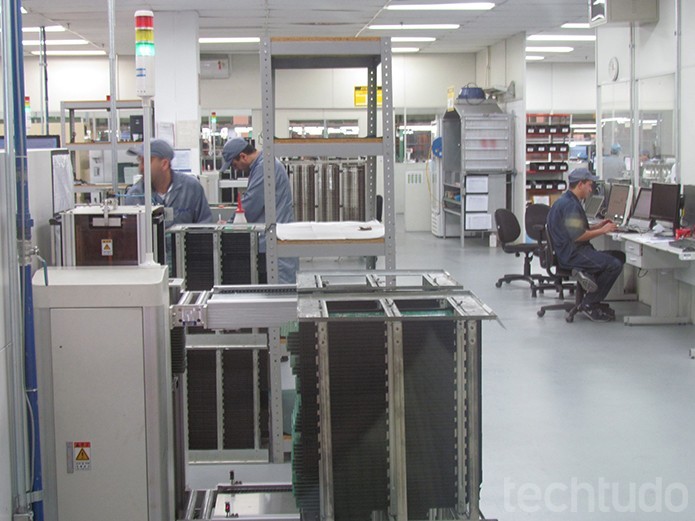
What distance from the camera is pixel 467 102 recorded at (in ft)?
42.8

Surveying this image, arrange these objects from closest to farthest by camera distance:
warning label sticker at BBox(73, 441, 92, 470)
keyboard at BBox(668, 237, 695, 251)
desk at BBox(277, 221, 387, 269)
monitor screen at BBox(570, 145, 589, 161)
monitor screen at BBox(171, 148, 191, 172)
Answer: warning label sticker at BBox(73, 441, 92, 470) < desk at BBox(277, 221, 387, 269) < keyboard at BBox(668, 237, 695, 251) < monitor screen at BBox(171, 148, 191, 172) < monitor screen at BBox(570, 145, 589, 161)

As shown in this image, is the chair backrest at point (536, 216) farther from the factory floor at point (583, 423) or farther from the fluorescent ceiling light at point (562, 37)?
the fluorescent ceiling light at point (562, 37)

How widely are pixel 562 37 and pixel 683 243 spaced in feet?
24.1

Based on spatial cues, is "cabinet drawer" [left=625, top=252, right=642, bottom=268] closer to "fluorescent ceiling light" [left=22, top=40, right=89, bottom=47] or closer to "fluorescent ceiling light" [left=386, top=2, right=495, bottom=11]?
"fluorescent ceiling light" [left=386, top=2, right=495, bottom=11]

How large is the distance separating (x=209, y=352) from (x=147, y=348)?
139 cm

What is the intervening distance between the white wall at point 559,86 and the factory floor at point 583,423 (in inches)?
393

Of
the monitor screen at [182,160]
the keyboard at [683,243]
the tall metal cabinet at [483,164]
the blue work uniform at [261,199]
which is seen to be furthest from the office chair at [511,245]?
the blue work uniform at [261,199]

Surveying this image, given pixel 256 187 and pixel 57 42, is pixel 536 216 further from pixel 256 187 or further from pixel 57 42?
pixel 57 42

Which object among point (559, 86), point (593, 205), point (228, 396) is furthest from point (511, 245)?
point (559, 86)

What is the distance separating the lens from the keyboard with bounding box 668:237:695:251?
6514mm

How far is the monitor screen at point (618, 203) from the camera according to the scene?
8.11 meters

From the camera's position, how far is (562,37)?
43.2ft

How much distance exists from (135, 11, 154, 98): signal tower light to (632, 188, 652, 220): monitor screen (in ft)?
18.5

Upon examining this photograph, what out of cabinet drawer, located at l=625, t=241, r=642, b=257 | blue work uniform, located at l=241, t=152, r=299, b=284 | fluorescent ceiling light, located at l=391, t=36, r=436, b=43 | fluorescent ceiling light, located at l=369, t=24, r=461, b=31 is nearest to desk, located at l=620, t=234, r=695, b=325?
cabinet drawer, located at l=625, t=241, r=642, b=257
